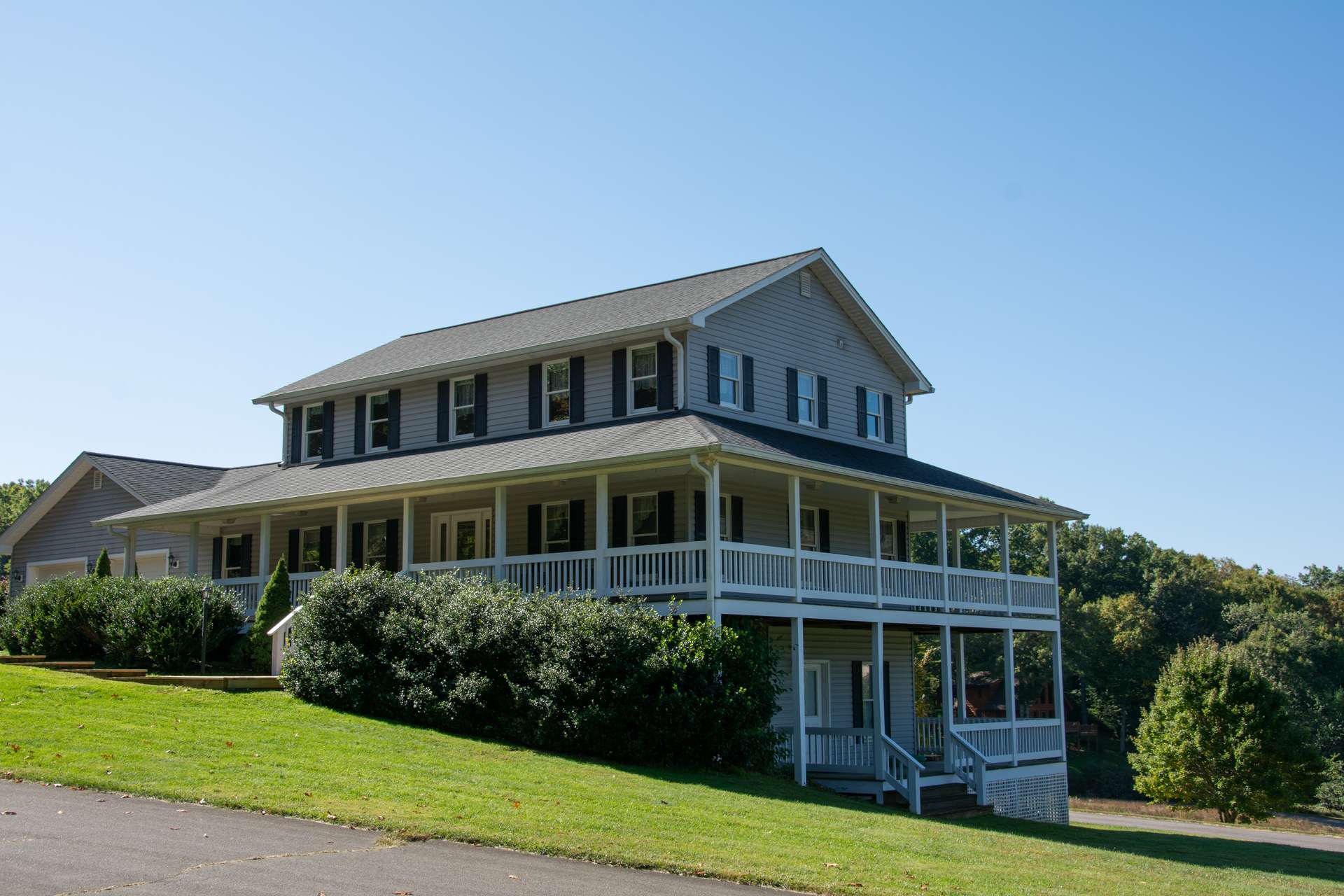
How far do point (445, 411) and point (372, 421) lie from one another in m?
2.52

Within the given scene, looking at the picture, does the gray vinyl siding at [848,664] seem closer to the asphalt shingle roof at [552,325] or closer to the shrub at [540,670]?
the shrub at [540,670]

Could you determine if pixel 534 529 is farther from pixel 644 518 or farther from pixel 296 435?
pixel 296 435

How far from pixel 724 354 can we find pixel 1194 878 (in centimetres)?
1458

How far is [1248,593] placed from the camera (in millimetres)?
83562

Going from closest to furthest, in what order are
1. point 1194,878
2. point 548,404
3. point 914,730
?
point 1194,878
point 548,404
point 914,730

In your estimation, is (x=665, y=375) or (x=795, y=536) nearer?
(x=795, y=536)

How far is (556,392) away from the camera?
2772 centimetres

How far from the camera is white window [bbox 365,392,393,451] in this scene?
30.7 m

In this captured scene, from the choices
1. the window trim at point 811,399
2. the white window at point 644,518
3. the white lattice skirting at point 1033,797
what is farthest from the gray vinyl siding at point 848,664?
the window trim at point 811,399

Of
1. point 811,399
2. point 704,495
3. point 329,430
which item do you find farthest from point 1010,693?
point 329,430

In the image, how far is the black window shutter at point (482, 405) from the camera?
28.7 metres

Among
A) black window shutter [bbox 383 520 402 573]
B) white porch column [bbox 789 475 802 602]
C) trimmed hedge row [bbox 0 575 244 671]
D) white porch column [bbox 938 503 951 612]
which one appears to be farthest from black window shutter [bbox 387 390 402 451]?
white porch column [bbox 938 503 951 612]

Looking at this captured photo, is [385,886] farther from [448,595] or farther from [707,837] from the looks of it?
[448,595]

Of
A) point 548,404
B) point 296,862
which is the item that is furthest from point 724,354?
point 296,862
